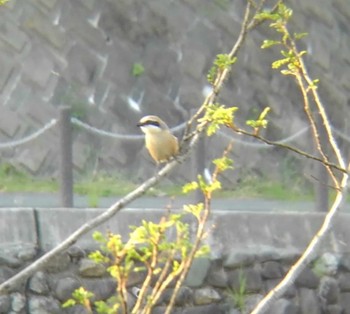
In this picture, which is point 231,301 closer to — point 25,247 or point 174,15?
point 25,247

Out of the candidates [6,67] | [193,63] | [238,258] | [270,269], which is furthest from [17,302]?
[193,63]

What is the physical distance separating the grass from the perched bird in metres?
3.71

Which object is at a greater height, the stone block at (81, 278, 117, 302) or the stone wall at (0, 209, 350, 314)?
the stone wall at (0, 209, 350, 314)

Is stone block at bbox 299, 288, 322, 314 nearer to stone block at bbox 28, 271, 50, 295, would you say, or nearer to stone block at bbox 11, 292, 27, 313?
stone block at bbox 28, 271, 50, 295

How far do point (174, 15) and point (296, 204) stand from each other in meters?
3.03

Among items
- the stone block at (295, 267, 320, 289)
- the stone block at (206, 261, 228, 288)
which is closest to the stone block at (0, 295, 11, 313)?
the stone block at (206, 261, 228, 288)

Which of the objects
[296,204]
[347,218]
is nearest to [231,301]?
[347,218]

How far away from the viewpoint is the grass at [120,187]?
1156cm

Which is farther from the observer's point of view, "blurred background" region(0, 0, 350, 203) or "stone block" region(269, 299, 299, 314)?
"blurred background" region(0, 0, 350, 203)

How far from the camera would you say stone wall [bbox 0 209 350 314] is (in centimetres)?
863

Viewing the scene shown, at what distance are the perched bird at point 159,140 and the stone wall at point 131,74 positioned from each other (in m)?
5.00

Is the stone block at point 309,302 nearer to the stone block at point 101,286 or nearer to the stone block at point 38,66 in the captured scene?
the stone block at point 101,286

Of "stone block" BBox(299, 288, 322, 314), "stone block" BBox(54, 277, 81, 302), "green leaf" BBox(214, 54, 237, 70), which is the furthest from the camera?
"stone block" BBox(299, 288, 322, 314)

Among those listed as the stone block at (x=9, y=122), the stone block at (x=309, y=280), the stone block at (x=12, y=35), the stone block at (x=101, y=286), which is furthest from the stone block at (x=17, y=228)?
the stone block at (x=12, y=35)
